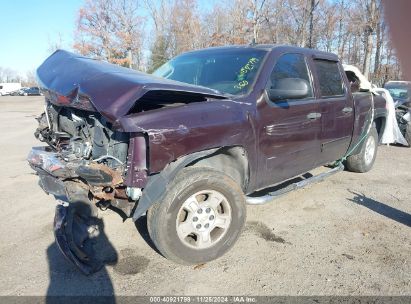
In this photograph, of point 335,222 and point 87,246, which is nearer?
point 87,246

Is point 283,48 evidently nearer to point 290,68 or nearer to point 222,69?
point 290,68

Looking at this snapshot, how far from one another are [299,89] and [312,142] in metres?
0.88

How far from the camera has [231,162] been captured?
3.69m

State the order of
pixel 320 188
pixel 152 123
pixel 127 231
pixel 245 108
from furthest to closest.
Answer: pixel 320 188 < pixel 127 231 < pixel 245 108 < pixel 152 123

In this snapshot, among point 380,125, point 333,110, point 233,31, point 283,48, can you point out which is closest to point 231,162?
point 283,48

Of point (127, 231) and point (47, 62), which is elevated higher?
point (47, 62)

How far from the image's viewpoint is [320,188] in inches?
216

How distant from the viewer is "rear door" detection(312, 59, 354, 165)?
181 inches

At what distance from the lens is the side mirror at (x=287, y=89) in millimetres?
3760

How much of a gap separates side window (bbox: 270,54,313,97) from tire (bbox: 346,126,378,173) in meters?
2.15

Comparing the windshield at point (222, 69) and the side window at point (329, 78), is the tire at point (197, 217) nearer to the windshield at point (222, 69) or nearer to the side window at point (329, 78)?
the windshield at point (222, 69)

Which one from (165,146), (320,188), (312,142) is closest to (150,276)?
(165,146)

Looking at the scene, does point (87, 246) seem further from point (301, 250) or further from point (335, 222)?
point (335, 222)

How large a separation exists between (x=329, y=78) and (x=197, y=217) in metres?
2.85
